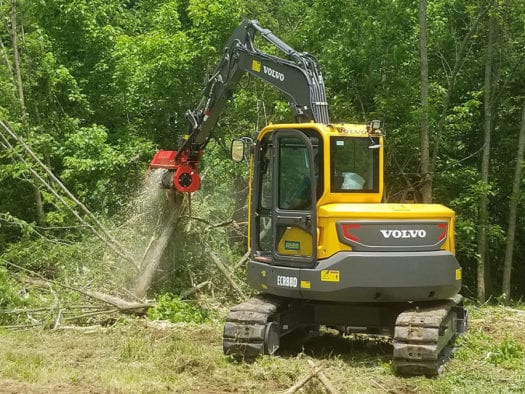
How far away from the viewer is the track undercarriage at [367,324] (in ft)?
21.1

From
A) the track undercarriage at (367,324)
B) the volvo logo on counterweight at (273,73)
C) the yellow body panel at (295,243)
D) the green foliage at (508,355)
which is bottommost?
the green foliage at (508,355)

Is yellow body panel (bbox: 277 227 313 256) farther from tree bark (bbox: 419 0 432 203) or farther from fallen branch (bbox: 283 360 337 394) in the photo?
tree bark (bbox: 419 0 432 203)

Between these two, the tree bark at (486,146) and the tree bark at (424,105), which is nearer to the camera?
the tree bark at (424,105)

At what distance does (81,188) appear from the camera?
43.5 feet

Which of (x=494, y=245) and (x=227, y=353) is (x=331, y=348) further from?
(x=494, y=245)

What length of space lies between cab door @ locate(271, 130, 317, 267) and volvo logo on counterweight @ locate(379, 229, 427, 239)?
0.68 meters

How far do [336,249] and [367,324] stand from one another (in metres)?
1.14

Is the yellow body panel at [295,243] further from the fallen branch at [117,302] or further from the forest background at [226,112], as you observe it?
the forest background at [226,112]

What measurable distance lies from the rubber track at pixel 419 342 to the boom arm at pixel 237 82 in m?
2.35

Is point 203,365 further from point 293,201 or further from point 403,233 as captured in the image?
point 403,233

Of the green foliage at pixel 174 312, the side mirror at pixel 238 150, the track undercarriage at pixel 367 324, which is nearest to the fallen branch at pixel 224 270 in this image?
the green foliage at pixel 174 312

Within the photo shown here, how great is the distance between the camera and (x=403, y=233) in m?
6.89

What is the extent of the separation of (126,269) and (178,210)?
3.78ft

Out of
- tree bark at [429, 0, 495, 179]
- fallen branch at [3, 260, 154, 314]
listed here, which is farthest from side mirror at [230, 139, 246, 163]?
tree bark at [429, 0, 495, 179]
